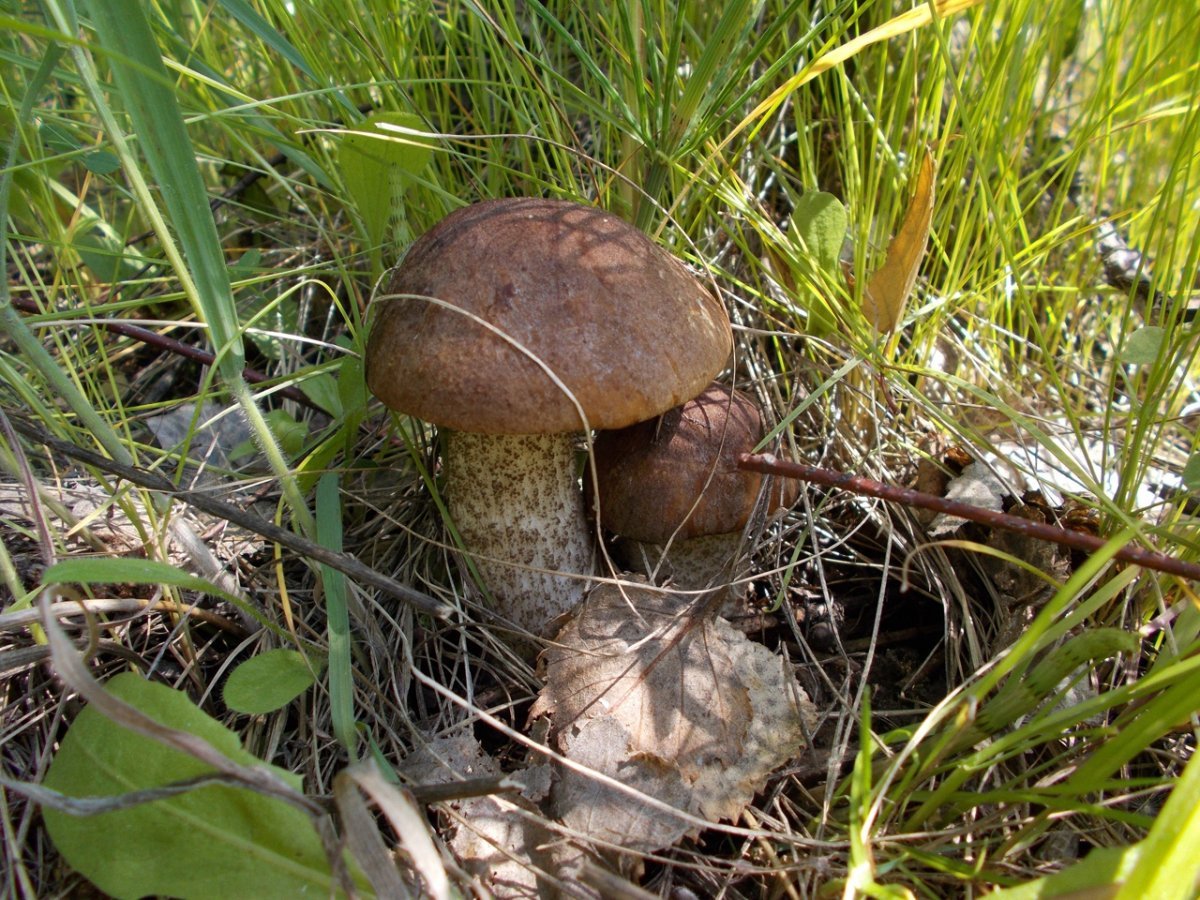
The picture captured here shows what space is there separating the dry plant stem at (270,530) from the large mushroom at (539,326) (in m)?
0.28

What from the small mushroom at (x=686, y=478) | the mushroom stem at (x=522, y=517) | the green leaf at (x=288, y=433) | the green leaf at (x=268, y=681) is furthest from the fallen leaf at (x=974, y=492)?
the green leaf at (x=288, y=433)

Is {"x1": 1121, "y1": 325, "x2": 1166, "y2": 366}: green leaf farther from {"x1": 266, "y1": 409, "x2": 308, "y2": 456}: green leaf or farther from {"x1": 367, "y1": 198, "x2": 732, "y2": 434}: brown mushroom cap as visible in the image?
{"x1": 266, "y1": 409, "x2": 308, "y2": 456}: green leaf

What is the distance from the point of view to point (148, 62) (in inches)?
45.2

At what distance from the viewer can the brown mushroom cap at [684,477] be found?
5.74ft

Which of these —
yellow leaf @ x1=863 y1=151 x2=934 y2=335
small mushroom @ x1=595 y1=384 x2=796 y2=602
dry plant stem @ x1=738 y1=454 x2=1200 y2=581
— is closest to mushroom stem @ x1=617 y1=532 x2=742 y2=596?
small mushroom @ x1=595 y1=384 x2=796 y2=602

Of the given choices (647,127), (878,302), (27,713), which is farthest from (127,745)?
(878,302)

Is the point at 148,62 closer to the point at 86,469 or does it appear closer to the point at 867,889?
the point at 86,469

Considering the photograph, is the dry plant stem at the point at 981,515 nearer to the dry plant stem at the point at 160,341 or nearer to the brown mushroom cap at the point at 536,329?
the brown mushroom cap at the point at 536,329

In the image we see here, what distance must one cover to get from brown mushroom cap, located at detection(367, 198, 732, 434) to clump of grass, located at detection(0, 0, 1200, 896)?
27 centimetres

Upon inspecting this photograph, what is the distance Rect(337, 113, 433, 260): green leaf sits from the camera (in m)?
1.55

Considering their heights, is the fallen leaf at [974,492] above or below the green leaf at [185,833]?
below

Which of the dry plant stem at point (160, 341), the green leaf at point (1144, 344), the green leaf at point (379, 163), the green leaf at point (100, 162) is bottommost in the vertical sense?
the green leaf at point (1144, 344)

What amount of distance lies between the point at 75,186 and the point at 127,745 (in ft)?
7.72

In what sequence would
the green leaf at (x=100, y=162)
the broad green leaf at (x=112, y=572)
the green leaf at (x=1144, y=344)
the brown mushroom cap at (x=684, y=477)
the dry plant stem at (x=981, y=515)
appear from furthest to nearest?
the brown mushroom cap at (x=684, y=477) → the green leaf at (x=100, y=162) → the green leaf at (x=1144, y=344) → the dry plant stem at (x=981, y=515) → the broad green leaf at (x=112, y=572)
